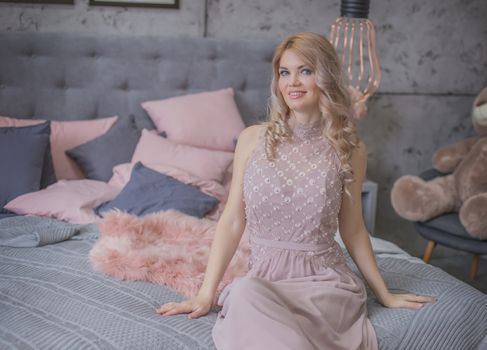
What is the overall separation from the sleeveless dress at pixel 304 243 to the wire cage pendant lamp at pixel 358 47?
1562 mm

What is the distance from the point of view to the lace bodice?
1843 mm

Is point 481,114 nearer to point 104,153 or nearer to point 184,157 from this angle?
point 184,157

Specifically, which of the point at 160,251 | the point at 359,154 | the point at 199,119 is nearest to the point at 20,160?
the point at 199,119

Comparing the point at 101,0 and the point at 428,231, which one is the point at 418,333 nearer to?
the point at 428,231

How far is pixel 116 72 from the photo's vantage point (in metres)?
3.43

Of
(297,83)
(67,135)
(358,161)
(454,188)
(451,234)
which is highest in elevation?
(297,83)

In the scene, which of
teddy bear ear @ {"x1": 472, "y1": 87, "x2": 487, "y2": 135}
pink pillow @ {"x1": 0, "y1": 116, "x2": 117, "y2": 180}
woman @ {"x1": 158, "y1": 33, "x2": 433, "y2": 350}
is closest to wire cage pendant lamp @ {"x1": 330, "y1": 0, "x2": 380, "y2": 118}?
teddy bear ear @ {"x1": 472, "y1": 87, "x2": 487, "y2": 135}

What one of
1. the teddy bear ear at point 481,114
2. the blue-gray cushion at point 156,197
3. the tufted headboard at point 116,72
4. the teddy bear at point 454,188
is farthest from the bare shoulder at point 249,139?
the teddy bear ear at point 481,114

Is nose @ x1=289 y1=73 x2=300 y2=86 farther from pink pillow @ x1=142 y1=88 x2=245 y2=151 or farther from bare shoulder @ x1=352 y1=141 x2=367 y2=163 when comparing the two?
pink pillow @ x1=142 y1=88 x2=245 y2=151

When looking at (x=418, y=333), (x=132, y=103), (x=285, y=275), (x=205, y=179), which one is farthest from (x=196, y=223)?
(x=132, y=103)

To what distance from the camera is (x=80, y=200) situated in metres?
2.74

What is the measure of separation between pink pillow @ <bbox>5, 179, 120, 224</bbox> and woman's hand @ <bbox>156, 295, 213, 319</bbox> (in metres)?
1.03

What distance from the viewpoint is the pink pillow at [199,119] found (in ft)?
10.8

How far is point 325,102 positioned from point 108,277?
2.99ft
